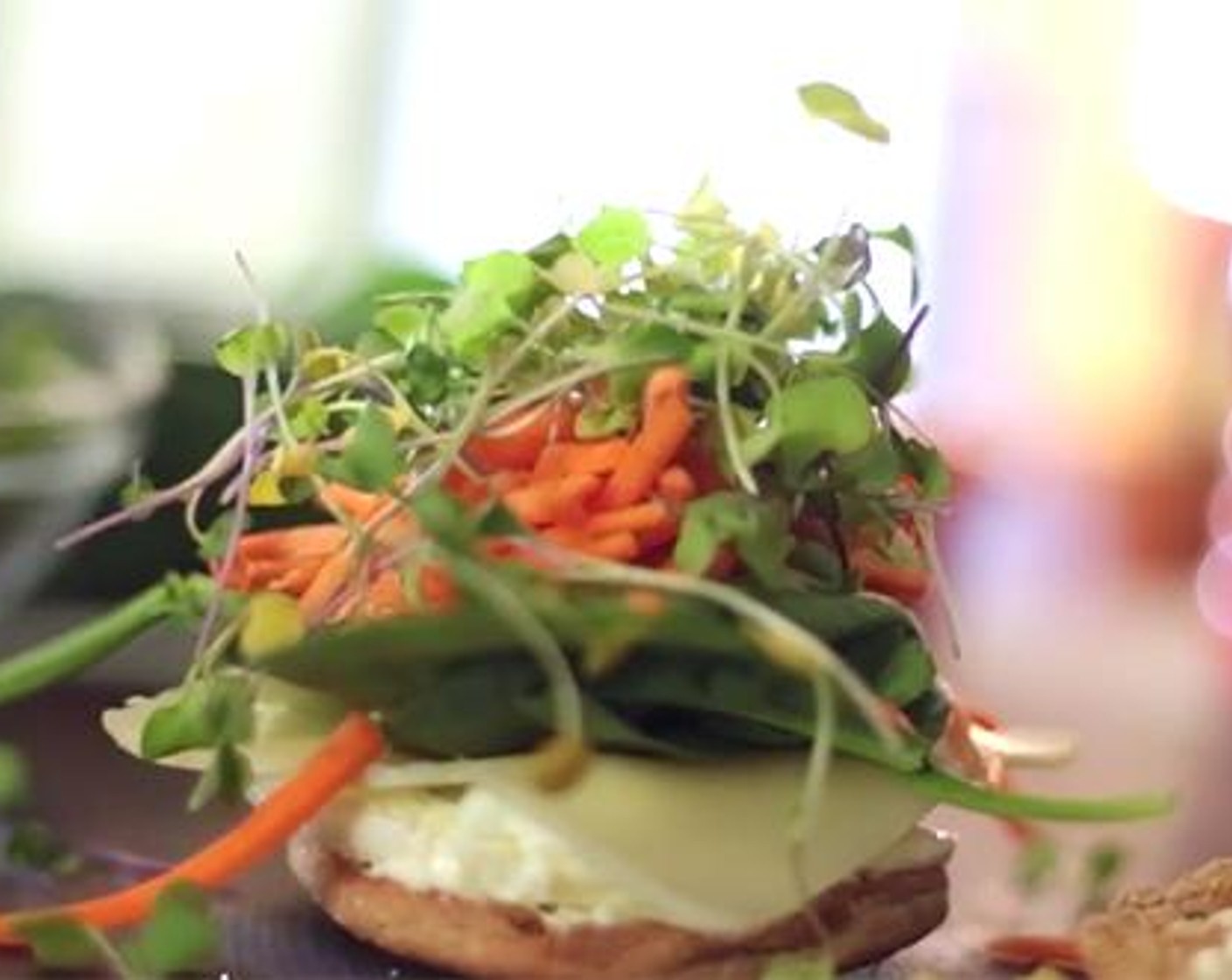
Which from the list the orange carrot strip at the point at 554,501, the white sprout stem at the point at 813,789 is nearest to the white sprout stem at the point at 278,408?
the orange carrot strip at the point at 554,501

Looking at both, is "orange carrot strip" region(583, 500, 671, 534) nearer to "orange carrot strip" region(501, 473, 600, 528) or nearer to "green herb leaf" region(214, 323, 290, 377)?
"orange carrot strip" region(501, 473, 600, 528)

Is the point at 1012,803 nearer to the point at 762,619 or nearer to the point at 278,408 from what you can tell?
the point at 762,619

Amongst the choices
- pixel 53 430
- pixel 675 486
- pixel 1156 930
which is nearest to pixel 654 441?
pixel 675 486

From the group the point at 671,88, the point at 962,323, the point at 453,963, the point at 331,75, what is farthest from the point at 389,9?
the point at 453,963

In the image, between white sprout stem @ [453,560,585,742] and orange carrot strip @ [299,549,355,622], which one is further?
orange carrot strip @ [299,549,355,622]

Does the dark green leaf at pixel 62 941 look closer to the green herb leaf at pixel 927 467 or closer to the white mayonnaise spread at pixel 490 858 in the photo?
the white mayonnaise spread at pixel 490 858

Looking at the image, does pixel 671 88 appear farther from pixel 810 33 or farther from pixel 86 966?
pixel 86 966

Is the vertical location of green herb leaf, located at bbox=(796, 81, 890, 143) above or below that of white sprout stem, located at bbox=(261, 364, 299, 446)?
above

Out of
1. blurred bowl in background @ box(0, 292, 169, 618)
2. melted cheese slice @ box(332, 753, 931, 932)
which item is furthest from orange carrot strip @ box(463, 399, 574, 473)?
blurred bowl in background @ box(0, 292, 169, 618)
